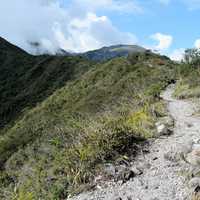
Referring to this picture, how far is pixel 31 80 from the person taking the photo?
5044 inches

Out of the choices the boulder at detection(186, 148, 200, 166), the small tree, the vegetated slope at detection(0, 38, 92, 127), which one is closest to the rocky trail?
the boulder at detection(186, 148, 200, 166)

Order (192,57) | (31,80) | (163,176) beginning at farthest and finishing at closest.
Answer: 1. (31,80)
2. (192,57)
3. (163,176)

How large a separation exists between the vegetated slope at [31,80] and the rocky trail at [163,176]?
92297 millimetres

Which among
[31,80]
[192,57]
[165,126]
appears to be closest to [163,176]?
[165,126]

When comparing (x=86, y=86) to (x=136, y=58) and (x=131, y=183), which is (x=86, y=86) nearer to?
(x=136, y=58)

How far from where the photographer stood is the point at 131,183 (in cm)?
868

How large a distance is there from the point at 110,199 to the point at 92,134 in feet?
8.26

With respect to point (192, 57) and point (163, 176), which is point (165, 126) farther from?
point (192, 57)

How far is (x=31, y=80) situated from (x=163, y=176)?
121 m

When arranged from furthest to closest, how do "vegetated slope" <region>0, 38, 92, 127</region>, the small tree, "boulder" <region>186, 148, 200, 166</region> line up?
"vegetated slope" <region>0, 38, 92, 127</region> → the small tree → "boulder" <region>186, 148, 200, 166</region>

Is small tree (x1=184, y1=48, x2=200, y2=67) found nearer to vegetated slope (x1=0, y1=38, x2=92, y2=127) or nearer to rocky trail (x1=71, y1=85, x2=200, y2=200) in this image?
rocky trail (x1=71, y1=85, x2=200, y2=200)

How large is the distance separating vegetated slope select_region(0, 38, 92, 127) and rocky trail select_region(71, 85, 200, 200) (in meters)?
92.3

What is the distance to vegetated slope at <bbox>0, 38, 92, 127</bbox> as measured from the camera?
4306 inches

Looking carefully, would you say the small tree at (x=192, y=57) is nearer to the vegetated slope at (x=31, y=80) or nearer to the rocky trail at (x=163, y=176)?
the rocky trail at (x=163, y=176)
